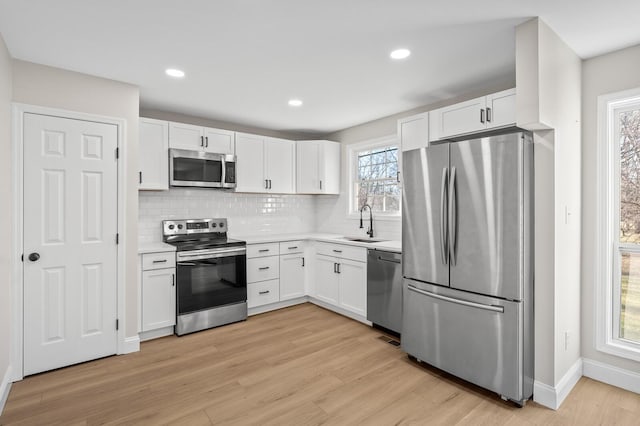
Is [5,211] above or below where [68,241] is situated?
above

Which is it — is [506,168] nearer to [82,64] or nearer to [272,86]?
[272,86]

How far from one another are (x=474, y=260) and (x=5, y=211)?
3.43 m

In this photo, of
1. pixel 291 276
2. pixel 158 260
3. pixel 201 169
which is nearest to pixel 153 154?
pixel 201 169

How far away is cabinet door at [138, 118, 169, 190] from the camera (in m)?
3.66

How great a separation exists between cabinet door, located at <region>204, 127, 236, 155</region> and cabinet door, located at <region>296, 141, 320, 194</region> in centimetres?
102

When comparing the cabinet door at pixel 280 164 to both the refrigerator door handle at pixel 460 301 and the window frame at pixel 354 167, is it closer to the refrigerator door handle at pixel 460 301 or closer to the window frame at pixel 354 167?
the window frame at pixel 354 167

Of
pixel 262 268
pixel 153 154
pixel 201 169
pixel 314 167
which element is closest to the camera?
pixel 153 154

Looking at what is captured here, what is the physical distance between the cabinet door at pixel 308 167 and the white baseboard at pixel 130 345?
108 inches

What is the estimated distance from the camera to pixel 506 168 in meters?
2.34

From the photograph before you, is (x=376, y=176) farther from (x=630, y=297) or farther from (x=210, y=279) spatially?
(x=630, y=297)

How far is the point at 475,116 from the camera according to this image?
2.96 m

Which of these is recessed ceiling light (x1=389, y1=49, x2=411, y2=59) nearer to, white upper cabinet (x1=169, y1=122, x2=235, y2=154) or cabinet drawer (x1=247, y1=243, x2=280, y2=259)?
white upper cabinet (x1=169, y1=122, x2=235, y2=154)

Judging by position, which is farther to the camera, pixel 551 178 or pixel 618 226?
pixel 618 226

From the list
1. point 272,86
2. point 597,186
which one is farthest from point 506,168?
point 272,86
